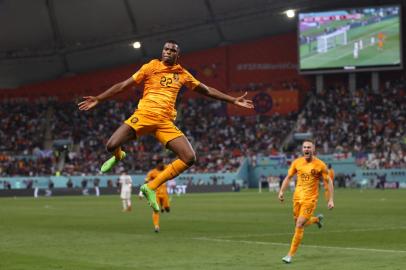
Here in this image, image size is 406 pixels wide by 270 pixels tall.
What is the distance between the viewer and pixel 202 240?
2419cm

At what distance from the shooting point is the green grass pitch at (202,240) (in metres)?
18.2

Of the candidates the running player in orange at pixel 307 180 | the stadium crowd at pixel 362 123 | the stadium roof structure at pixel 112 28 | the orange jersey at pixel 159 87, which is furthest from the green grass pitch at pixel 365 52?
the orange jersey at pixel 159 87

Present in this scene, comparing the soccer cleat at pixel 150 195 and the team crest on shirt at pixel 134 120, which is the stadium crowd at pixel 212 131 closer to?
the soccer cleat at pixel 150 195

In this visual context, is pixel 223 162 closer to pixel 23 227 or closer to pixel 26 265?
pixel 23 227

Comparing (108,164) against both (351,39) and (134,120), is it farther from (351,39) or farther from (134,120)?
(351,39)

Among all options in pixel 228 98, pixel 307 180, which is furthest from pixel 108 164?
pixel 307 180

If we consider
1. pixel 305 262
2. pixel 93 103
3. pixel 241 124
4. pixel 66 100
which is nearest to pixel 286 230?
pixel 305 262

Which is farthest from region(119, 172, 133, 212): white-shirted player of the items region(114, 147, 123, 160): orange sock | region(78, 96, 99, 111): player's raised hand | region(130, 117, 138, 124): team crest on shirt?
region(78, 96, 99, 111): player's raised hand

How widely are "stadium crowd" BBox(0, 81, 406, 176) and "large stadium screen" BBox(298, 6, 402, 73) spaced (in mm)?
3846

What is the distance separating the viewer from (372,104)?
73.6 meters

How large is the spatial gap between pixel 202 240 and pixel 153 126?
35.0ft

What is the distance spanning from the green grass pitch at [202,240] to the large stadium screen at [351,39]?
33.6m

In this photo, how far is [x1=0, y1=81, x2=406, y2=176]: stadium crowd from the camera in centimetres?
7125

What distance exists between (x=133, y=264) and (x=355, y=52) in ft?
185
